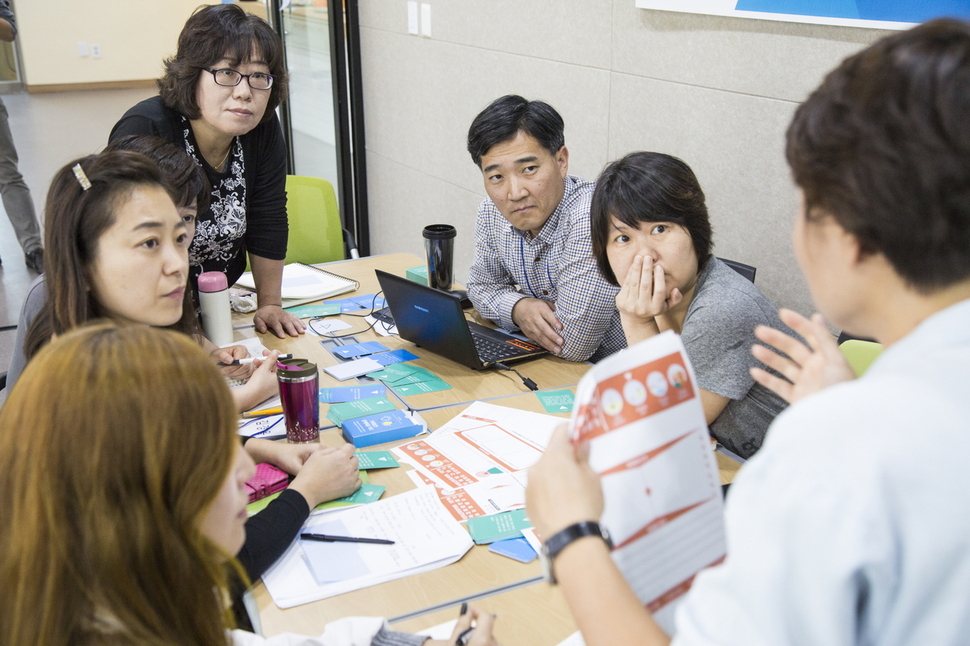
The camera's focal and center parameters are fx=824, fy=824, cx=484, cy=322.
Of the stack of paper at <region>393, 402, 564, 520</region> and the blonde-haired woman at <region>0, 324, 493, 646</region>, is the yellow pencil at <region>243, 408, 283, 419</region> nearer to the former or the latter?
the stack of paper at <region>393, 402, 564, 520</region>

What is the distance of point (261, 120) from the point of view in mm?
2514

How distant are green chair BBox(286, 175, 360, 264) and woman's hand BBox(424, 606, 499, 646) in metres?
2.34

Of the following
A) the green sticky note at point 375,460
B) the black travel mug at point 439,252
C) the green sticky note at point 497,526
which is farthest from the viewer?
the black travel mug at point 439,252

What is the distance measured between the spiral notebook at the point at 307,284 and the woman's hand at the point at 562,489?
5.93ft

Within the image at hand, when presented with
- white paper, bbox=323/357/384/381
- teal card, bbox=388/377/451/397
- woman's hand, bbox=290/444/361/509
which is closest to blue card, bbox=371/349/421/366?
white paper, bbox=323/357/384/381

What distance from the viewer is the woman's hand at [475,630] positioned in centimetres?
111

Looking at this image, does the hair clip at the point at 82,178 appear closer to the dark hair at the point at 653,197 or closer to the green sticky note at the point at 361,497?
the green sticky note at the point at 361,497

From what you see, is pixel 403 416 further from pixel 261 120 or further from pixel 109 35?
pixel 109 35

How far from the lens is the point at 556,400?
6.26ft

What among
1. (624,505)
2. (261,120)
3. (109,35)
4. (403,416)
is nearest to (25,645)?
(624,505)

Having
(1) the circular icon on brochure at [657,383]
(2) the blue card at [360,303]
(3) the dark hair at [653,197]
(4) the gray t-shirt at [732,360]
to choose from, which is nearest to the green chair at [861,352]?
(4) the gray t-shirt at [732,360]

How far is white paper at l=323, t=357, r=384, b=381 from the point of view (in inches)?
80.7

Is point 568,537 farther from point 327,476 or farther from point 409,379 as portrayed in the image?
point 409,379

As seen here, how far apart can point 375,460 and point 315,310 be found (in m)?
1.00
